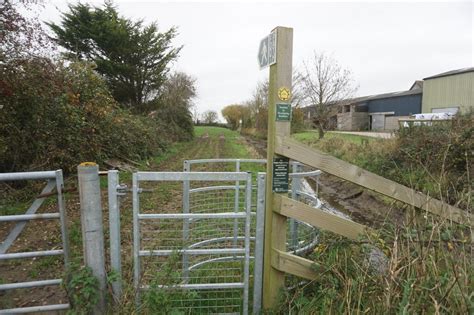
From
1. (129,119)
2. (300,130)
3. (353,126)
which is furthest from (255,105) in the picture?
(129,119)

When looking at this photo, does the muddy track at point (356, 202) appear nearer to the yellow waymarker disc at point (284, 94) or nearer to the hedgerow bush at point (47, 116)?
the yellow waymarker disc at point (284, 94)

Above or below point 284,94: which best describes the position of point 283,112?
below

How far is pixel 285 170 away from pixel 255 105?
3706 centimetres

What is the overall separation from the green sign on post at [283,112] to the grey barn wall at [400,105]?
39.7 m

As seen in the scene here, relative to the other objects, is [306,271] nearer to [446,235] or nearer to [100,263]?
[446,235]

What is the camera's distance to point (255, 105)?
3922cm

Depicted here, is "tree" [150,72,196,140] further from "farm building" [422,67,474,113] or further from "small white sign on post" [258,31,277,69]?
"farm building" [422,67,474,113]

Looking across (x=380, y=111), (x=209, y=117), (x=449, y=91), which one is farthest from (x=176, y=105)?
(x=209, y=117)

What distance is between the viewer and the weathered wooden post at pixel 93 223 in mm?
2562

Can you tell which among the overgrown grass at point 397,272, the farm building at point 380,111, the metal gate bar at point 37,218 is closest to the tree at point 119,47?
the metal gate bar at point 37,218

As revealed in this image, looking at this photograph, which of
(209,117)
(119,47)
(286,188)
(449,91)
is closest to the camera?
(286,188)

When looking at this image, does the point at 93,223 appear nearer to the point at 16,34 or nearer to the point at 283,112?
the point at 283,112

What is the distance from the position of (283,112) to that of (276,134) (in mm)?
192

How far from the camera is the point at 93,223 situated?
262 centimetres
